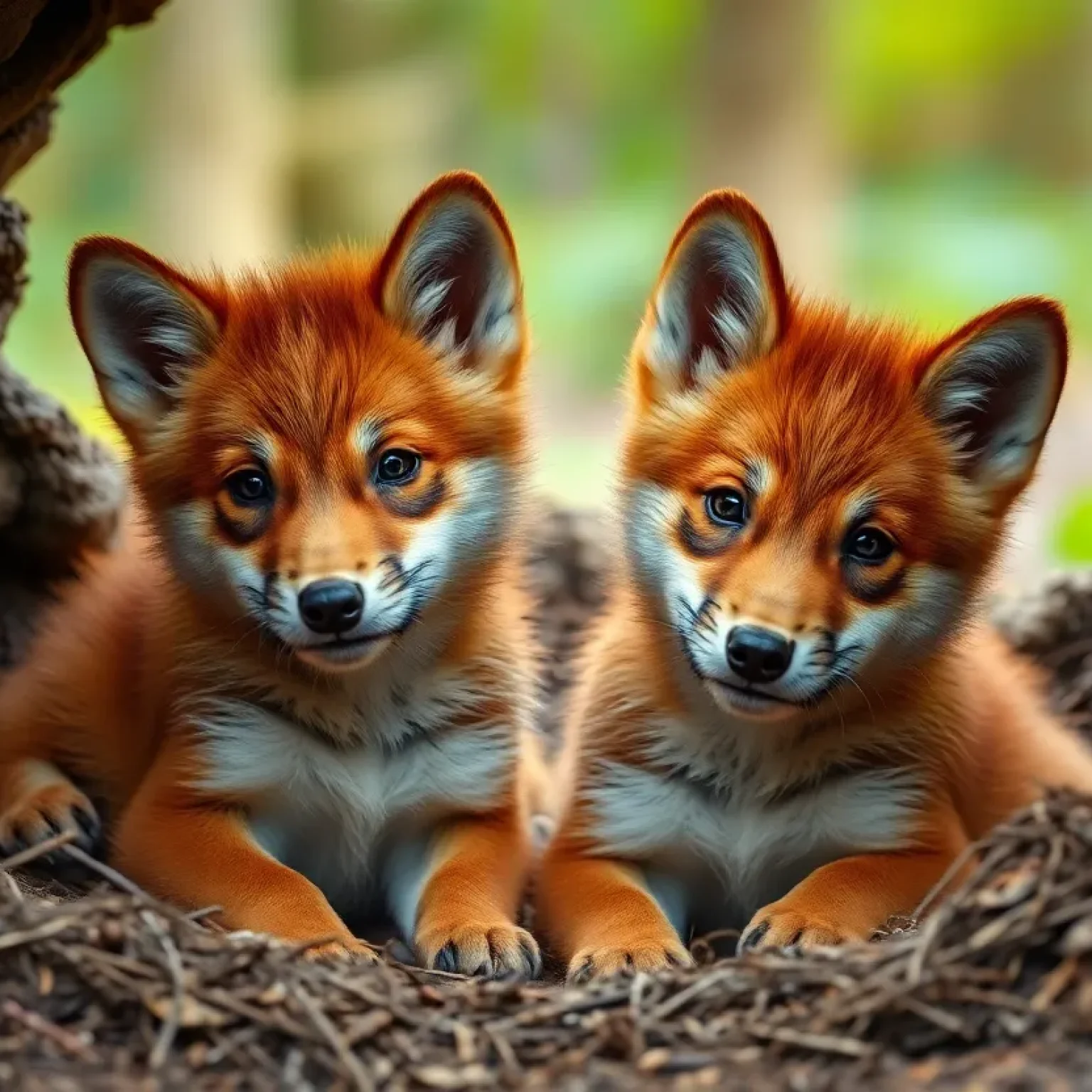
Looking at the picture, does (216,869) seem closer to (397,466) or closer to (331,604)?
(331,604)

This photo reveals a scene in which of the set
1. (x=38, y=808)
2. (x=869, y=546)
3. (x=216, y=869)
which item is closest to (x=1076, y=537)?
(x=869, y=546)

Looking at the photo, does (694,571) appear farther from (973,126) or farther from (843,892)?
(973,126)

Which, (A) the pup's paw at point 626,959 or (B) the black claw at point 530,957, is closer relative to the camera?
(A) the pup's paw at point 626,959

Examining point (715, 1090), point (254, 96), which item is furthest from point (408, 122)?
point (715, 1090)

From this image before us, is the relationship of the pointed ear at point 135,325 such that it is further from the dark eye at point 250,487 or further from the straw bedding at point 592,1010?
the straw bedding at point 592,1010

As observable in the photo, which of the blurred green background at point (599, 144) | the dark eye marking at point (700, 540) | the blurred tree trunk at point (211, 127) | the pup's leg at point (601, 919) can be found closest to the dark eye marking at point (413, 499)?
the dark eye marking at point (700, 540)
